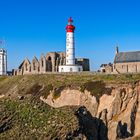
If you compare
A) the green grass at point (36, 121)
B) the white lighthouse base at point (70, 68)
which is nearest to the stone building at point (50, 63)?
the white lighthouse base at point (70, 68)

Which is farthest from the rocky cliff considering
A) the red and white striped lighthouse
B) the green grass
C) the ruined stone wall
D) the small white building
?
the small white building

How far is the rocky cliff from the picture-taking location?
2055 inches

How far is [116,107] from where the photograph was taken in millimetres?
62844

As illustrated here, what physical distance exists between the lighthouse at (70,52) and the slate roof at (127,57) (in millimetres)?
7826

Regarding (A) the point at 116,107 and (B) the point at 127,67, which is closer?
(A) the point at 116,107

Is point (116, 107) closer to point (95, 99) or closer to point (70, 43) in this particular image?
point (95, 99)

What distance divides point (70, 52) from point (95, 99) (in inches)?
Result: 996

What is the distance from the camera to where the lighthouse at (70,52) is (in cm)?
8825

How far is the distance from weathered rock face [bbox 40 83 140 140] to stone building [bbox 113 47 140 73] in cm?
1880

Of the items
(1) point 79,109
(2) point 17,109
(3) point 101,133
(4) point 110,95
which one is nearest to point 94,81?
(4) point 110,95

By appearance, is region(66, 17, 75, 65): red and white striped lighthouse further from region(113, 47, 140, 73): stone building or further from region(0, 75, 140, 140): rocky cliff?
region(0, 75, 140, 140): rocky cliff

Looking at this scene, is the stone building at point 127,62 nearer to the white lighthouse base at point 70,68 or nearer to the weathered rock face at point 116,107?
the white lighthouse base at point 70,68

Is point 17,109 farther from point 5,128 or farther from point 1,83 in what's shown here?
point 1,83

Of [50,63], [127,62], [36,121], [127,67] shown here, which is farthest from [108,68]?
[36,121]
